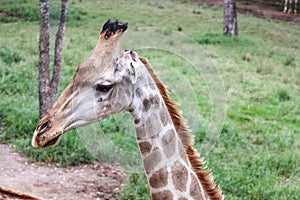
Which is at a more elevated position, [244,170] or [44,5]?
[44,5]

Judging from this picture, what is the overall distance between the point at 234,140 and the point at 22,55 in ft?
14.3

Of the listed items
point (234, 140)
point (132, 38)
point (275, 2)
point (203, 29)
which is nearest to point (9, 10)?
point (203, 29)

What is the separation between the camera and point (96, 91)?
7.30 ft

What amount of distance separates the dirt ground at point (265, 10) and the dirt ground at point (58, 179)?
16622mm

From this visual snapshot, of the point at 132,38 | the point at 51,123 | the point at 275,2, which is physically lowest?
the point at 275,2

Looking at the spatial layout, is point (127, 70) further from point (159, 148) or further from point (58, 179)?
point (58, 179)

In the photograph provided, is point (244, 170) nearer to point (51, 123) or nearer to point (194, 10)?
point (51, 123)

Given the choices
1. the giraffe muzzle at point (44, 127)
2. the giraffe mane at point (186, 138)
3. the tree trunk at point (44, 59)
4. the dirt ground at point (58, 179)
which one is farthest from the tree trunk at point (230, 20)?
the giraffe muzzle at point (44, 127)

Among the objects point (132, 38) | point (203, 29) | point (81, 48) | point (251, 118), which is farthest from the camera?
point (203, 29)

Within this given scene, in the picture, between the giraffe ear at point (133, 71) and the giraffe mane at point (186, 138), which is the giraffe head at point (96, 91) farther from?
the giraffe mane at point (186, 138)

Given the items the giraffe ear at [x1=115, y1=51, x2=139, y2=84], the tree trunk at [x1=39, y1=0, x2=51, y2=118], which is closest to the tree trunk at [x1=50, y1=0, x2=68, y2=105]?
the tree trunk at [x1=39, y1=0, x2=51, y2=118]

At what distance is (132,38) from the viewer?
8.21ft

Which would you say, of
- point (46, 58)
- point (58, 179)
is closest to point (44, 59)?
Answer: point (46, 58)

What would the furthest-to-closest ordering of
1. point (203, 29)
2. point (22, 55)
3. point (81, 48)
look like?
point (203, 29) < point (81, 48) < point (22, 55)
